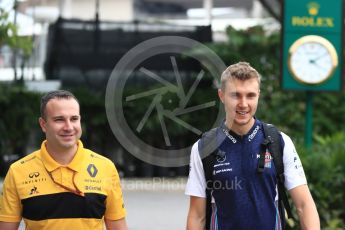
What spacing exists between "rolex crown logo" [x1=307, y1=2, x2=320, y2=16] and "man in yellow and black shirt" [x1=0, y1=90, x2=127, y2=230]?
23.3ft

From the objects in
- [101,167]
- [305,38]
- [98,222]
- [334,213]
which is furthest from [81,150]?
[305,38]

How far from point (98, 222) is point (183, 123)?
1163 cm

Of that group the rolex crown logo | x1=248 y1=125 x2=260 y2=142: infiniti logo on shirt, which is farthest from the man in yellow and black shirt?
the rolex crown logo

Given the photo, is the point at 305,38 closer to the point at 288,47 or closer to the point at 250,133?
the point at 288,47

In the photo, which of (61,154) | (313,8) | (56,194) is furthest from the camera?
(313,8)

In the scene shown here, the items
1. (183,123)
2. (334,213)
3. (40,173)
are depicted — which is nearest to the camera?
(40,173)

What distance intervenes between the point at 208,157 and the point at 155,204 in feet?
27.6

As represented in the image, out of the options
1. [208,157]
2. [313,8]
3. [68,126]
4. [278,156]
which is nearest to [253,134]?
[278,156]

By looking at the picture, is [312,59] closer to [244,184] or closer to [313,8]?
[313,8]

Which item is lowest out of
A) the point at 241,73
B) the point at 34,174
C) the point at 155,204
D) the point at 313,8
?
the point at 155,204

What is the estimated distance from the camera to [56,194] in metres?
3.94

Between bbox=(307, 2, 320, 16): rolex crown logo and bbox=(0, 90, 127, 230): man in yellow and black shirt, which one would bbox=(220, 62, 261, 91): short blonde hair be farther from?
bbox=(307, 2, 320, 16): rolex crown logo

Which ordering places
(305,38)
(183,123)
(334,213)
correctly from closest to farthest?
(334,213)
(305,38)
(183,123)

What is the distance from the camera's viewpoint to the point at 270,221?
13.3 ft
